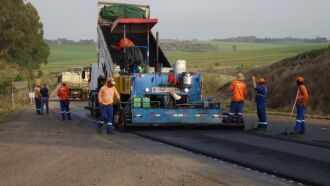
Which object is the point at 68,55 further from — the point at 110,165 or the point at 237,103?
the point at 110,165

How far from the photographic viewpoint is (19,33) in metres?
65.7

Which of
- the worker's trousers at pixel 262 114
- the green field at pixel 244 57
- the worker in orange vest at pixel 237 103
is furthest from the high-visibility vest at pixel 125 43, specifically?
the green field at pixel 244 57

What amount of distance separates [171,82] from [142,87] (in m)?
0.93

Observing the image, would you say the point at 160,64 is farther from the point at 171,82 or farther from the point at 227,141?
the point at 227,141

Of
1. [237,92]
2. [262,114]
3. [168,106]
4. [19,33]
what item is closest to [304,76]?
[237,92]

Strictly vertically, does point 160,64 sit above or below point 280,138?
above

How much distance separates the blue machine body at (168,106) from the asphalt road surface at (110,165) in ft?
6.15

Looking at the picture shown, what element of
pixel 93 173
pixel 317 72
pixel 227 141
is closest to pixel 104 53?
pixel 227 141

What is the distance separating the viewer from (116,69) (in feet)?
63.3

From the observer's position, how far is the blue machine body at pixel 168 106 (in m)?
17.1

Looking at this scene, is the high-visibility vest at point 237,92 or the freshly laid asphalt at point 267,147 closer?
the freshly laid asphalt at point 267,147

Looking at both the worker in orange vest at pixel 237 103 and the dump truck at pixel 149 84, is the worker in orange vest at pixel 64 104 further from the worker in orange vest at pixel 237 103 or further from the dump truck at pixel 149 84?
the worker in orange vest at pixel 237 103

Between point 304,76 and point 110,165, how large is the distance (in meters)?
26.2

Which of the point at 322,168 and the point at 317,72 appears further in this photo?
the point at 317,72
